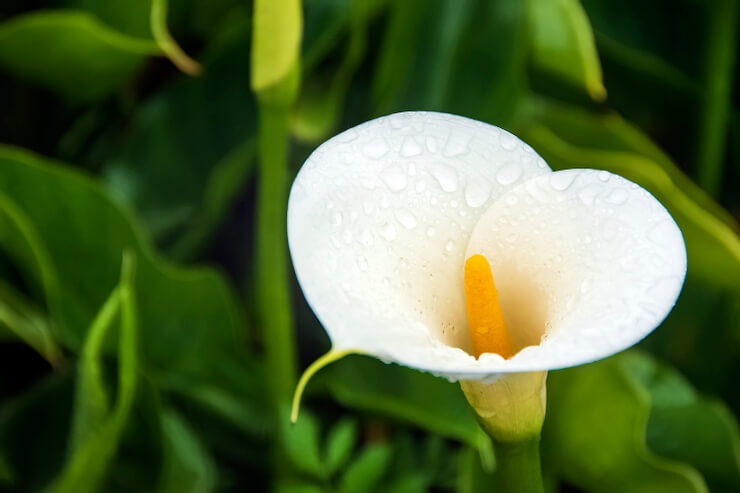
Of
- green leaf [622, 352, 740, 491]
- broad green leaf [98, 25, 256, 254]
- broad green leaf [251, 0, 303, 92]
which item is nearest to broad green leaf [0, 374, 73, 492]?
broad green leaf [98, 25, 256, 254]

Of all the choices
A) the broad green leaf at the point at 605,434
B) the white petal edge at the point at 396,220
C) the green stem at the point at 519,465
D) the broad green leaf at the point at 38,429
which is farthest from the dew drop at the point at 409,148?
the broad green leaf at the point at 38,429

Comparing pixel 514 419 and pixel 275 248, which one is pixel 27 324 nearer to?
pixel 275 248

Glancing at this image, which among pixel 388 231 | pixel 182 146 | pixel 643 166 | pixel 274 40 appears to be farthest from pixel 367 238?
pixel 182 146

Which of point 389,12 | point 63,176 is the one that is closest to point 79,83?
point 63,176

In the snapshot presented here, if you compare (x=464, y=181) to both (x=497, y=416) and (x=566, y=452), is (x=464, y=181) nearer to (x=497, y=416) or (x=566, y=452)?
(x=497, y=416)

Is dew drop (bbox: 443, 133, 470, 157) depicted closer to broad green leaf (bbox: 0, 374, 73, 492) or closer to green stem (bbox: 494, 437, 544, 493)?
green stem (bbox: 494, 437, 544, 493)
